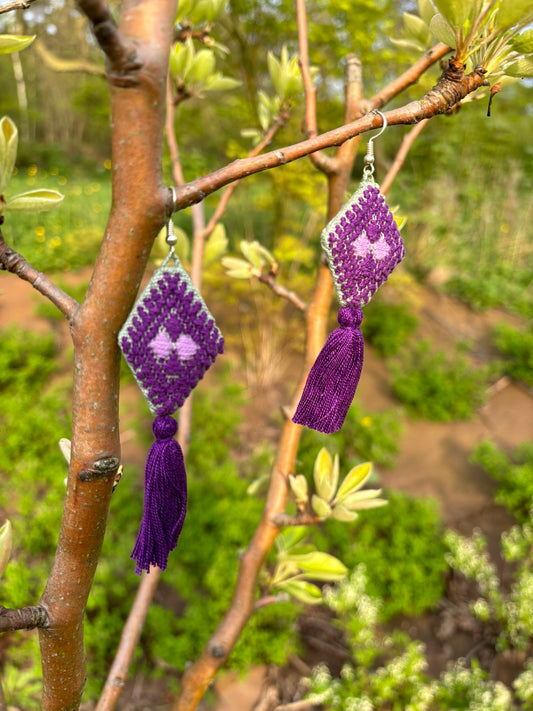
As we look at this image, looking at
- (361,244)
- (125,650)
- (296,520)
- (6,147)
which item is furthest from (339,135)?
(125,650)

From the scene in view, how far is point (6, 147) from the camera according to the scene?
533 millimetres

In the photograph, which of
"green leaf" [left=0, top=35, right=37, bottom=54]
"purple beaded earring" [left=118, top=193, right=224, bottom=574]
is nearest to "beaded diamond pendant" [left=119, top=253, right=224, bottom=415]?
"purple beaded earring" [left=118, top=193, right=224, bottom=574]

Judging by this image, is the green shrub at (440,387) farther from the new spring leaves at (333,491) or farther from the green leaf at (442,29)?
the green leaf at (442,29)

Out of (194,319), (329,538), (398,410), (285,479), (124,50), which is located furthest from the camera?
(398,410)

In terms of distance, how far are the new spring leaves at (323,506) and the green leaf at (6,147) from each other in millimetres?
622

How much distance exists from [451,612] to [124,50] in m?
2.28

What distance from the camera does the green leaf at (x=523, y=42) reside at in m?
0.55

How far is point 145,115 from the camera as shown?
44 centimetres

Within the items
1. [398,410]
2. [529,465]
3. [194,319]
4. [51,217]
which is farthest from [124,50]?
[51,217]

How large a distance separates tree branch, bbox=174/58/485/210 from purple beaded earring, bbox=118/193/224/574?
0.17ft

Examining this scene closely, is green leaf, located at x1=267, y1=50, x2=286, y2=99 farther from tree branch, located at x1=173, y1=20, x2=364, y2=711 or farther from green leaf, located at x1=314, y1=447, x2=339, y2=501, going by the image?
green leaf, located at x1=314, y1=447, x2=339, y2=501

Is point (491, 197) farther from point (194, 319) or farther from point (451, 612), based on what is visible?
point (194, 319)

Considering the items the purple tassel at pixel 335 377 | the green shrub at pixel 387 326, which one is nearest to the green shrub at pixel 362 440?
the green shrub at pixel 387 326

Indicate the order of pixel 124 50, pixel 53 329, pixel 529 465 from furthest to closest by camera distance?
pixel 53 329, pixel 529 465, pixel 124 50
